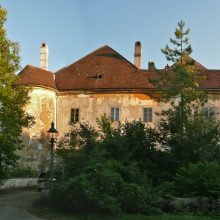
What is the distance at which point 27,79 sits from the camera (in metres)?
39.3

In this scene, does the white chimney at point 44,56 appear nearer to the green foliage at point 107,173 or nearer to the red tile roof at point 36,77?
the red tile roof at point 36,77

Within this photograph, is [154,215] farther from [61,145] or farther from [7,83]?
[7,83]

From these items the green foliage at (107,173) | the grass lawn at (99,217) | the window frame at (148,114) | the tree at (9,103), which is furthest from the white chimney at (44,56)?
the grass lawn at (99,217)

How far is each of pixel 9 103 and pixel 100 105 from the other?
16.7 metres

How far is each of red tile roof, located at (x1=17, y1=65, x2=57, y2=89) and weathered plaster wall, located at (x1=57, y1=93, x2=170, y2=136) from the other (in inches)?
78.0

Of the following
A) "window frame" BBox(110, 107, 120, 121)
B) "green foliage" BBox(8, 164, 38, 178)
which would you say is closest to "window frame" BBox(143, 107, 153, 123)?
"window frame" BBox(110, 107, 120, 121)

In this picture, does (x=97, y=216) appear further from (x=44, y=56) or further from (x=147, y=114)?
(x=44, y=56)

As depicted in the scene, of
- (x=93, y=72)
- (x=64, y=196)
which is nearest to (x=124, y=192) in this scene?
(x=64, y=196)

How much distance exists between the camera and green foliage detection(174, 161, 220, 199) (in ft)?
47.1

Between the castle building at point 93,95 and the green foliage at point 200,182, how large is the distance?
938 inches

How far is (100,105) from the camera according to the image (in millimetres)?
40531

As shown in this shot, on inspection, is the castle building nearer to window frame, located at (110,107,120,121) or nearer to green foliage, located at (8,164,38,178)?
window frame, located at (110,107,120,121)

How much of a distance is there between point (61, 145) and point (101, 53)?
94.1 feet

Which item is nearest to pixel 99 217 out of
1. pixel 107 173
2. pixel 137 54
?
pixel 107 173
